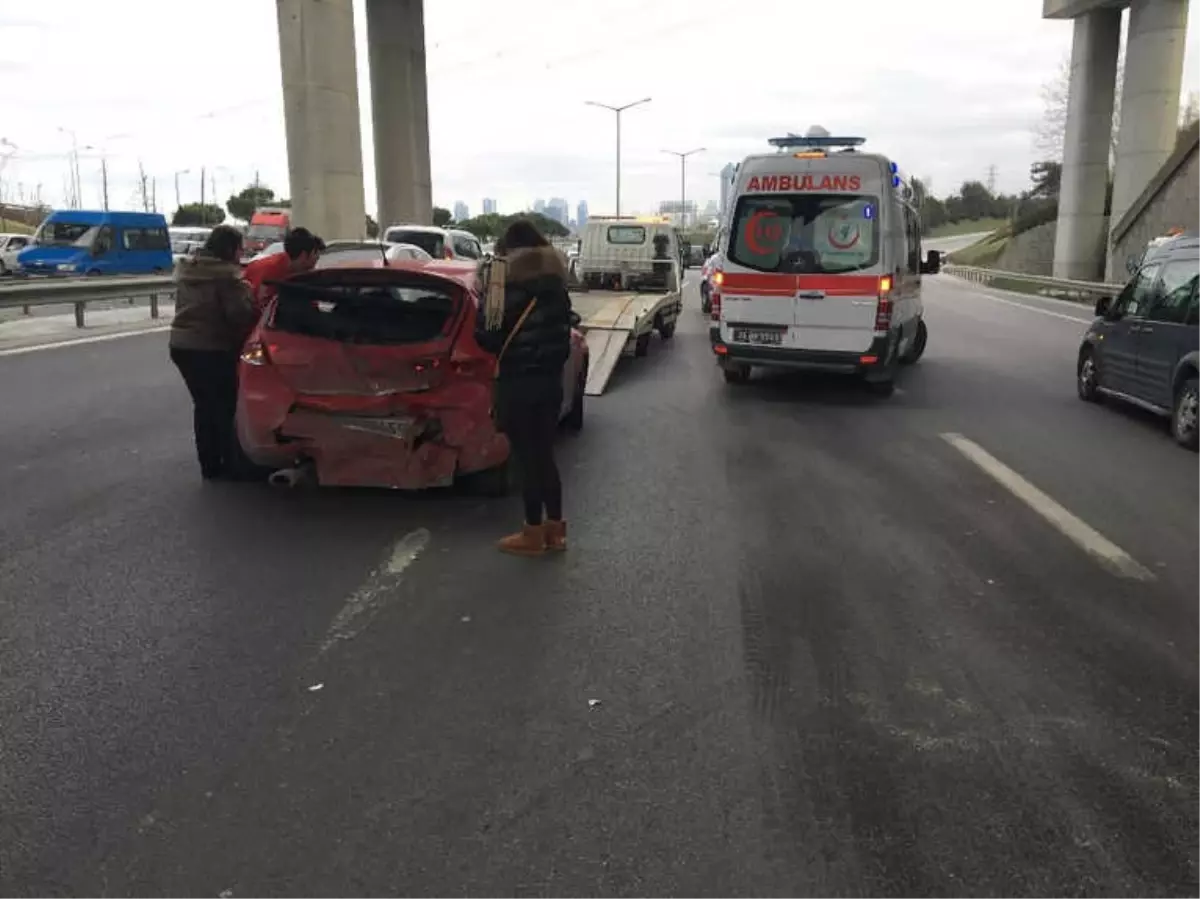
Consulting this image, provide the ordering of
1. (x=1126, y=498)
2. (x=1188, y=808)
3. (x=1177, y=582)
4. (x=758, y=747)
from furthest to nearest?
(x=1126, y=498)
(x=1177, y=582)
(x=758, y=747)
(x=1188, y=808)

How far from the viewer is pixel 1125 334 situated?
10594 millimetres

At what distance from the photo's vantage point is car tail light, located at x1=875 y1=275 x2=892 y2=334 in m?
11.2

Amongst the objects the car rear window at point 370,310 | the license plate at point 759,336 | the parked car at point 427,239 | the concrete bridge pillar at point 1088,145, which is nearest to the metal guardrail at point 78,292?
the parked car at point 427,239

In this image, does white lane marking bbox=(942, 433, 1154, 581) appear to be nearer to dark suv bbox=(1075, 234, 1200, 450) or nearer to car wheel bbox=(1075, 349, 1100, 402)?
dark suv bbox=(1075, 234, 1200, 450)

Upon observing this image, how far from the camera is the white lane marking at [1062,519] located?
19.0 ft

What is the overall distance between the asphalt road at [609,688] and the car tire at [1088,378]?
3.84 m

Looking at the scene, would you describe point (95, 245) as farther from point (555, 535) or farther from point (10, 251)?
point (555, 535)

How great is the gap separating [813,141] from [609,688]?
10.2 meters

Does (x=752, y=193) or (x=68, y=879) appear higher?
(x=752, y=193)

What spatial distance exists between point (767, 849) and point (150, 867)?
5.74ft

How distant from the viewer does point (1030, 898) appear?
9.32ft

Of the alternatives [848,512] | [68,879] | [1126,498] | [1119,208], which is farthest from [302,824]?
[1119,208]

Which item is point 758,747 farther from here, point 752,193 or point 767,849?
point 752,193

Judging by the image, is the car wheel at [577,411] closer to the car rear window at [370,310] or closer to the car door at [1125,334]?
the car rear window at [370,310]
